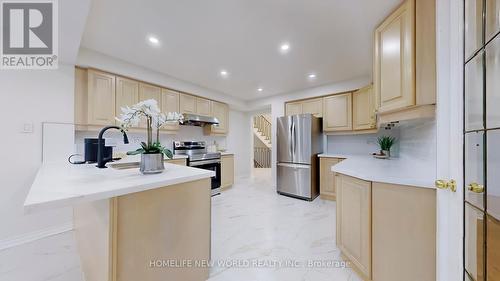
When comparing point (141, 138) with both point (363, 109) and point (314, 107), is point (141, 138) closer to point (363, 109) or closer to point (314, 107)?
point (314, 107)

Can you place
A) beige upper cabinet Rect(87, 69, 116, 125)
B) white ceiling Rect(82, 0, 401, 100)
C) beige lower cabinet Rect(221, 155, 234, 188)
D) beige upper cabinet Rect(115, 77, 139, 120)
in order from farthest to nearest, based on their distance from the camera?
beige lower cabinet Rect(221, 155, 234, 188), beige upper cabinet Rect(115, 77, 139, 120), beige upper cabinet Rect(87, 69, 116, 125), white ceiling Rect(82, 0, 401, 100)

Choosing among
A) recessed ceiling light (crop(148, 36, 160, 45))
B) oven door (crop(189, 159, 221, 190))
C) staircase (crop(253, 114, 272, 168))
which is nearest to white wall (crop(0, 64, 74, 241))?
recessed ceiling light (crop(148, 36, 160, 45))

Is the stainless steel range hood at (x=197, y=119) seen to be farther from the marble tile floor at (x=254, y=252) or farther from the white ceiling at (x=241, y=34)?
the marble tile floor at (x=254, y=252)

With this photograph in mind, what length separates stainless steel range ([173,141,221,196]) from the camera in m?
3.55

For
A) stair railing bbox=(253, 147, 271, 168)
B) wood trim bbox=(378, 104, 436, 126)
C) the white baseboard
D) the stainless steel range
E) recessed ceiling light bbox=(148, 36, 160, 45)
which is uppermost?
recessed ceiling light bbox=(148, 36, 160, 45)

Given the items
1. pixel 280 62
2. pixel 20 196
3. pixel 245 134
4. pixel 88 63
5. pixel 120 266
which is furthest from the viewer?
pixel 245 134

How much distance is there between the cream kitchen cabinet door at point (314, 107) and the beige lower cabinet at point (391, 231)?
2.67 metres

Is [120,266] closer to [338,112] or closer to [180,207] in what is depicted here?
[180,207]

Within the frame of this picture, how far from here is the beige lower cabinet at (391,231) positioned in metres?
1.11

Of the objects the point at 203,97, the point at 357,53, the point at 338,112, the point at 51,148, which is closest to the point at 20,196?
the point at 51,148

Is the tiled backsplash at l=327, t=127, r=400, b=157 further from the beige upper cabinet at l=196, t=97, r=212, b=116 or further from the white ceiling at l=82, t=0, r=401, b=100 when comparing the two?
the beige upper cabinet at l=196, t=97, r=212, b=116

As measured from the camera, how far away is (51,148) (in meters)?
2.30

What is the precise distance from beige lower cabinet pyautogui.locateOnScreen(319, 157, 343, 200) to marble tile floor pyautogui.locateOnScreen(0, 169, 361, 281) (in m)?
0.71

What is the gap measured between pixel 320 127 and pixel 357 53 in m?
1.65
